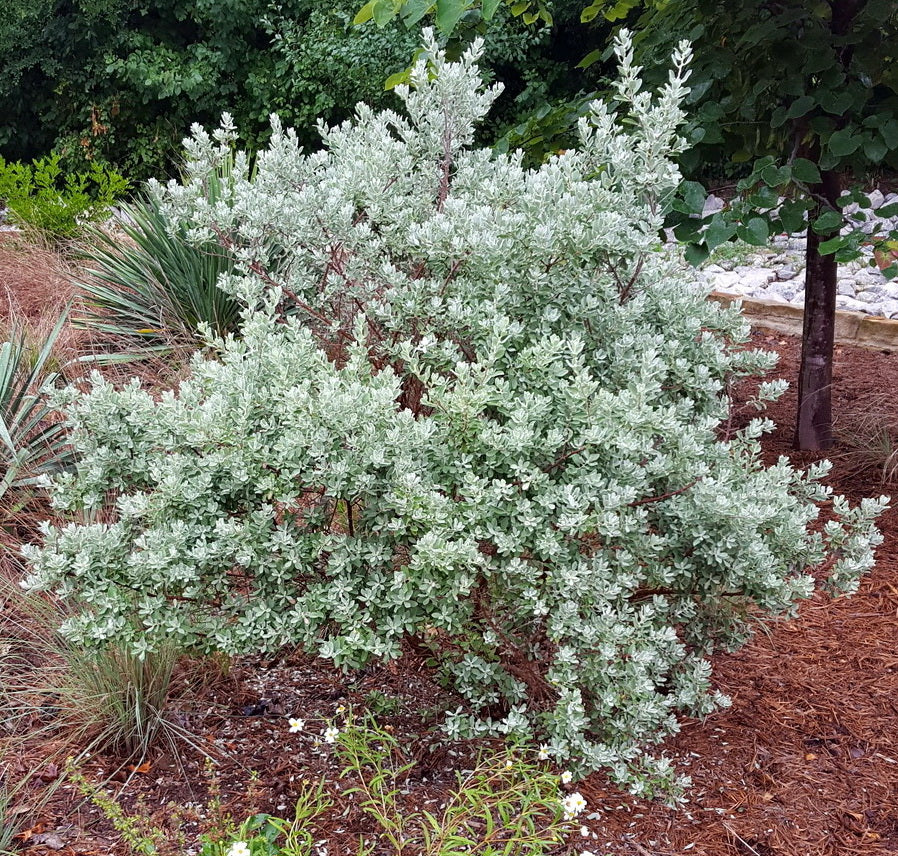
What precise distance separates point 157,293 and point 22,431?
6.98ft

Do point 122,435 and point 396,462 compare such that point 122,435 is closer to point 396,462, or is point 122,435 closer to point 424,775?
point 396,462

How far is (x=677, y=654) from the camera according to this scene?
2502mm

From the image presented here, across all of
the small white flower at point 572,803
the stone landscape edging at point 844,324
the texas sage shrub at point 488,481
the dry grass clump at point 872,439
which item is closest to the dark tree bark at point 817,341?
the dry grass clump at point 872,439

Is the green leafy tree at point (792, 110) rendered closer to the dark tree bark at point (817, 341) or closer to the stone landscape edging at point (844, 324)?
the dark tree bark at point (817, 341)

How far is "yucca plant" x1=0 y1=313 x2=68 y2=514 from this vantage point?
3762 mm

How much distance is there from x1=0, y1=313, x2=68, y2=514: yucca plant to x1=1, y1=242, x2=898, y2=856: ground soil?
1.30 metres

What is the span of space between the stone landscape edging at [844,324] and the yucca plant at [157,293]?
3.47 m

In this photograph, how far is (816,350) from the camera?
4633 mm

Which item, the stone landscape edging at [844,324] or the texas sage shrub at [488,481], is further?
the stone landscape edging at [844,324]

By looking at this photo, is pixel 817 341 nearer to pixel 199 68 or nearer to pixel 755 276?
pixel 755 276

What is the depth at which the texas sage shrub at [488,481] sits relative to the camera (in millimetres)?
2225

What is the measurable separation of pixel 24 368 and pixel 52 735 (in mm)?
2394

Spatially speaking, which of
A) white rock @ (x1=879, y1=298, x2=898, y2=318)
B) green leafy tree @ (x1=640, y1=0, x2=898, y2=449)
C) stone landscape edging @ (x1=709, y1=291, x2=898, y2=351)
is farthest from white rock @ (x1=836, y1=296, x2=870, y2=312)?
green leafy tree @ (x1=640, y1=0, x2=898, y2=449)

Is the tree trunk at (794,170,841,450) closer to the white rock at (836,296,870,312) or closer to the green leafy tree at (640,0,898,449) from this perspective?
the green leafy tree at (640,0,898,449)
